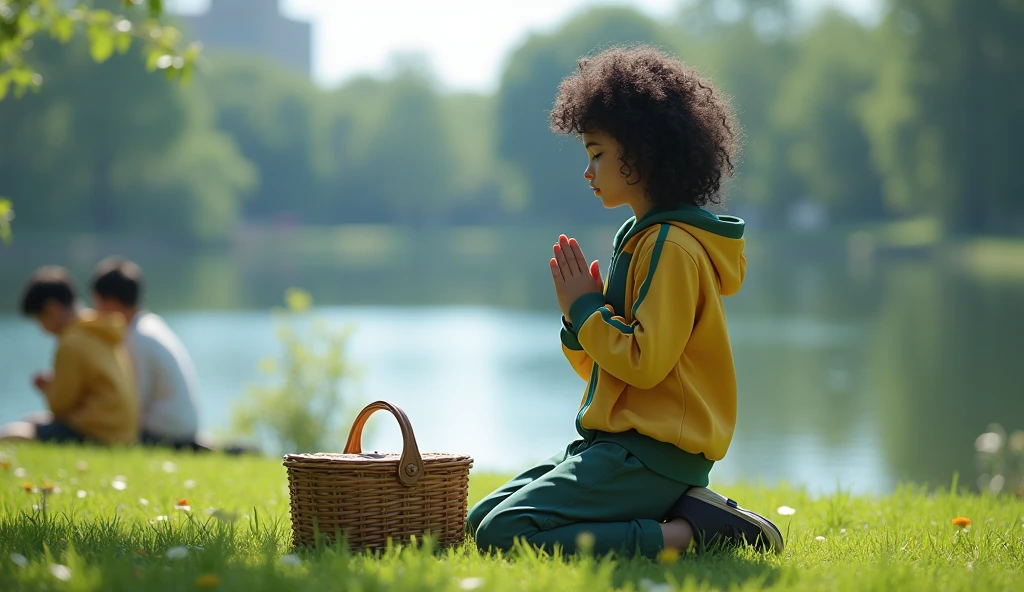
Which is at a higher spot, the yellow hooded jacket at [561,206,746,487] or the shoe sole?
the yellow hooded jacket at [561,206,746,487]

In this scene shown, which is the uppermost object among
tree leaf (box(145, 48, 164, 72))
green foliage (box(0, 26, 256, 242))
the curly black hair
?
green foliage (box(0, 26, 256, 242))

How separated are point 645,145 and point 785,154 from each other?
57.6 meters

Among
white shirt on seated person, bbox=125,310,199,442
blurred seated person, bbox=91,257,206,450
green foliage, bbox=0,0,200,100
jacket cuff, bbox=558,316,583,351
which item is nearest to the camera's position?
jacket cuff, bbox=558,316,583,351

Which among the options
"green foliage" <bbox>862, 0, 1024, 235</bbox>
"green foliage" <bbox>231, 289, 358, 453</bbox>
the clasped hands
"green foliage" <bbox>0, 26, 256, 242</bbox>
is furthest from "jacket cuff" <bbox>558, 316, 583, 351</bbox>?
"green foliage" <bbox>0, 26, 256, 242</bbox>

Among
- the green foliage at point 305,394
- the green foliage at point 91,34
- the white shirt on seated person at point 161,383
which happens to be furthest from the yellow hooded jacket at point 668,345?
the green foliage at point 305,394

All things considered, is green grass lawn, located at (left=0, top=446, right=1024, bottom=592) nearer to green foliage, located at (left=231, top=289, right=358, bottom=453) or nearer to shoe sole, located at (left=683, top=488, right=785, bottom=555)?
shoe sole, located at (left=683, top=488, right=785, bottom=555)

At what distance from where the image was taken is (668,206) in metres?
3.44

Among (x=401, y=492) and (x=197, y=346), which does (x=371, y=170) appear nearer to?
(x=197, y=346)

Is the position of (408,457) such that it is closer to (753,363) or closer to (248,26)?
(753,363)

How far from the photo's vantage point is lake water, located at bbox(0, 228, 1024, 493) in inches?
579

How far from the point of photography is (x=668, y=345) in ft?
10.4

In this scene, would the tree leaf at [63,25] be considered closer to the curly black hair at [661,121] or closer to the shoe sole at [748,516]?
the curly black hair at [661,121]

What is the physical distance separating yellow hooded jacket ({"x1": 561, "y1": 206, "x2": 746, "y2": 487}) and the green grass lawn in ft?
1.16

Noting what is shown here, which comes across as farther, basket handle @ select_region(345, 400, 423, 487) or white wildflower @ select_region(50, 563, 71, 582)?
basket handle @ select_region(345, 400, 423, 487)
